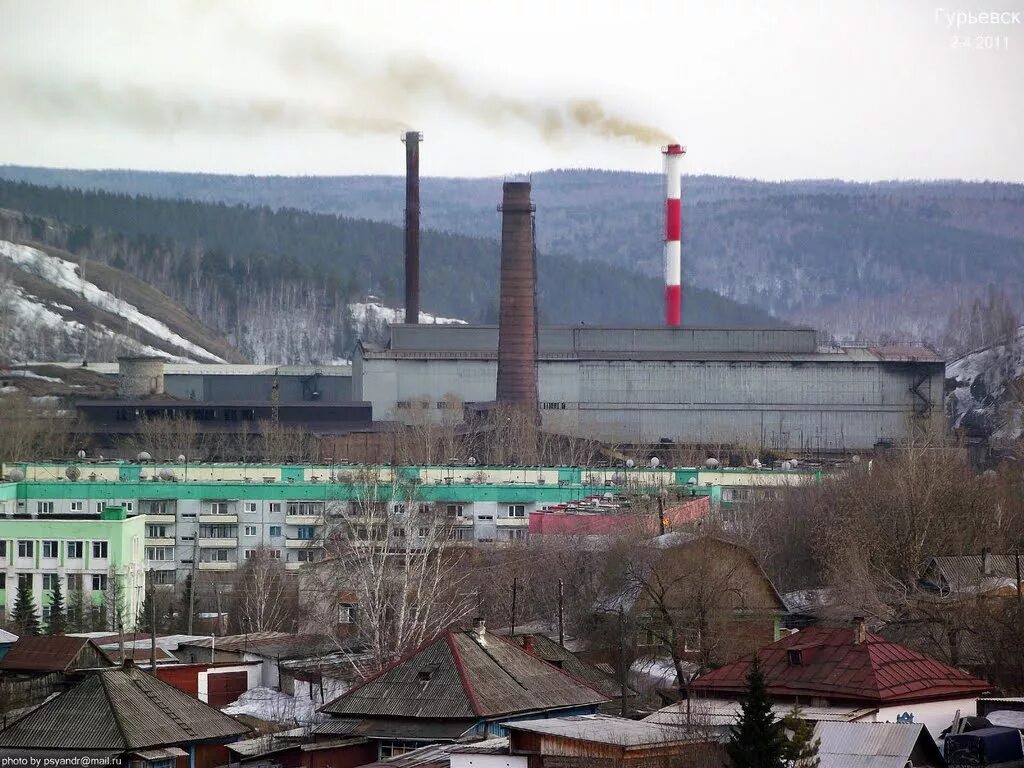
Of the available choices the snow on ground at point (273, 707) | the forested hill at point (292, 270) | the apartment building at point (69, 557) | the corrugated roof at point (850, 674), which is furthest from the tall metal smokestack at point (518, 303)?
the forested hill at point (292, 270)

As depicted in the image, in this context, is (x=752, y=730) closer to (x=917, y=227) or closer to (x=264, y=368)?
(x=264, y=368)

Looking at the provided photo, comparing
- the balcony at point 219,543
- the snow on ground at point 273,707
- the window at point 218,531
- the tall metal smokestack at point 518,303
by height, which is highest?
the tall metal smokestack at point 518,303

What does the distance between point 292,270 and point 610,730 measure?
90259mm

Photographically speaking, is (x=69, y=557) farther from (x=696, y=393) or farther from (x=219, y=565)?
(x=696, y=393)

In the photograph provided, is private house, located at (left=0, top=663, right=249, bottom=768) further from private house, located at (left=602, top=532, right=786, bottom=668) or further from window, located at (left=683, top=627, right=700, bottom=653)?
window, located at (left=683, top=627, right=700, bottom=653)

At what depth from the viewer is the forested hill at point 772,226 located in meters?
144

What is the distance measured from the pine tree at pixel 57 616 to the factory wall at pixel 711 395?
78.5 ft

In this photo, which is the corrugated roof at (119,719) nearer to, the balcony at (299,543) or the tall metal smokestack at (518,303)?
the balcony at (299,543)

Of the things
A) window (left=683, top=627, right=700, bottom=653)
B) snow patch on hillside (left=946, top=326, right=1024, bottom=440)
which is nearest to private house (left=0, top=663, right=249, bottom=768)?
window (left=683, top=627, right=700, bottom=653)

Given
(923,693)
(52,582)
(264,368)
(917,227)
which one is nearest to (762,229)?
(917,227)

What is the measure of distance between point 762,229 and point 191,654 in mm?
136704

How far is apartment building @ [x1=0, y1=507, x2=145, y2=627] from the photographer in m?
29.7

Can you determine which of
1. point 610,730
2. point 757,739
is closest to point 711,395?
point 610,730

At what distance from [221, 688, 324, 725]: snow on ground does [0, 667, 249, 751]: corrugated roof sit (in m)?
1.31
